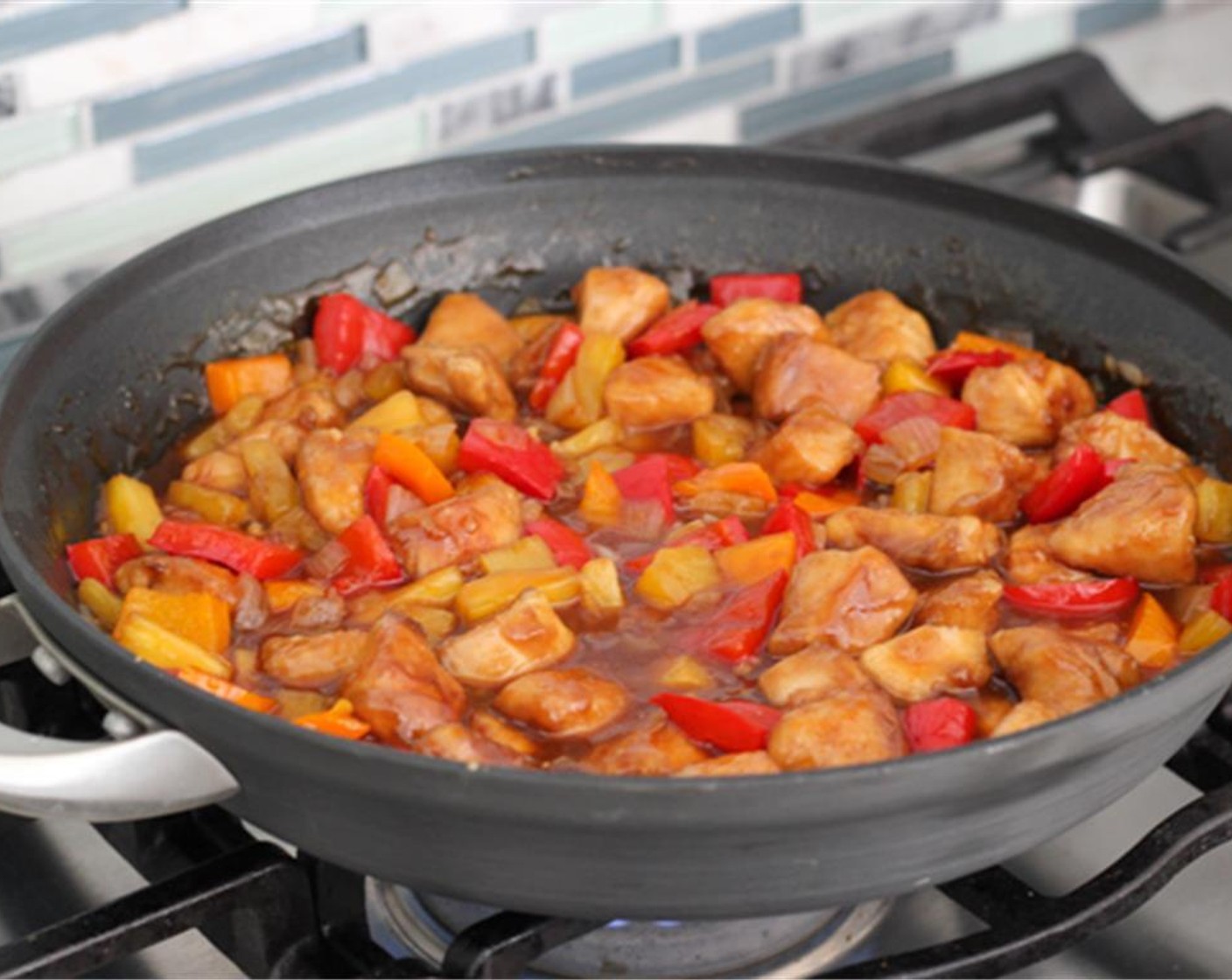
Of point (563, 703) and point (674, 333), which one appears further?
point (674, 333)

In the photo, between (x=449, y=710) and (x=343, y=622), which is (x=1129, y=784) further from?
(x=343, y=622)

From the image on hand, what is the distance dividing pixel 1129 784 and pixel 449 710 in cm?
47

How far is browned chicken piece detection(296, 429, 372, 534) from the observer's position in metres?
1.73

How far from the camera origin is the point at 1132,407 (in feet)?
6.12

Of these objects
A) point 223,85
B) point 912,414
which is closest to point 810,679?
point 912,414

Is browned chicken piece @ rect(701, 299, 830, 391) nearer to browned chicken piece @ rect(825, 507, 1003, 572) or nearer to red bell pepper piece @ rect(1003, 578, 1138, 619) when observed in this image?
browned chicken piece @ rect(825, 507, 1003, 572)

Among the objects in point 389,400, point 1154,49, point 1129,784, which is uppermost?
point 1154,49

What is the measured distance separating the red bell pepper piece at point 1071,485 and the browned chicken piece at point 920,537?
77mm

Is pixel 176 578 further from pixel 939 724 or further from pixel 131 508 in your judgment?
pixel 939 724

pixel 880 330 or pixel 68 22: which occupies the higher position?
pixel 68 22

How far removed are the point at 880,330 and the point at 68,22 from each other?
847 millimetres

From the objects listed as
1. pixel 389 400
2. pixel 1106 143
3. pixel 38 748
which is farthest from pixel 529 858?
pixel 1106 143

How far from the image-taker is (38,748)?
4.35 ft

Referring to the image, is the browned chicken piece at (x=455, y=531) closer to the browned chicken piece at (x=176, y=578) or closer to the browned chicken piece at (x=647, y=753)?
the browned chicken piece at (x=176, y=578)
